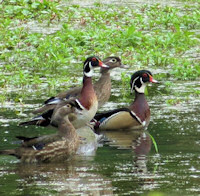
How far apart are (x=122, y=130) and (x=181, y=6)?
1315 cm

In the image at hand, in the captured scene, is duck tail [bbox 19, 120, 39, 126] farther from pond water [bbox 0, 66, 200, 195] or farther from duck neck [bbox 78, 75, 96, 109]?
duck neck [bbox 78, 75, 96, 109]

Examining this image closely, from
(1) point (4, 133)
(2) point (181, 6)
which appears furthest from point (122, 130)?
(2) point (181, 6)

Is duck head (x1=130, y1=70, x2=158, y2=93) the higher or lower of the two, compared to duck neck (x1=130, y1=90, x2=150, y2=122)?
higher

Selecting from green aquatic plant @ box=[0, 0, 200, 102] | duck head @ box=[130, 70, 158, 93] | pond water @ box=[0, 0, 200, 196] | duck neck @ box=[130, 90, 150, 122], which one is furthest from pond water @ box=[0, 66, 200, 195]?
green aquatic plant @ box=[0, 0, 200, 102]

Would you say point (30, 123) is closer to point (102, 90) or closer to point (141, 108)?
point (141, 108)

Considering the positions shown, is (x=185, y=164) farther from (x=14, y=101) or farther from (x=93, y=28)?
(x=93, y=28)

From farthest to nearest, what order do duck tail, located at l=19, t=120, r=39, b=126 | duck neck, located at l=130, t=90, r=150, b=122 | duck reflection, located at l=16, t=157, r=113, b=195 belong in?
duck neck, located at l=130, t=90, r=150, b=122, duck tail, located at l=19, t=120, r=39, b=126, duck reflection, located at l=16, t=157, r=113, b=195

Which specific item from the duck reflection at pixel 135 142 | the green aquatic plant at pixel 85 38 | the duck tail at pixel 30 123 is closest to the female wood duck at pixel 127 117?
the duck reflection at pixel 135 142

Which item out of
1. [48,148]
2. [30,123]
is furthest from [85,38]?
[48,148]

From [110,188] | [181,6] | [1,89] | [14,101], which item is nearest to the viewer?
[110,188]

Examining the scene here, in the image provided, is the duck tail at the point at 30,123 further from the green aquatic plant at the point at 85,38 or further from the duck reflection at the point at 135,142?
the green aquatic plant at the point at 85,38

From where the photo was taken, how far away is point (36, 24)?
21.9 metres

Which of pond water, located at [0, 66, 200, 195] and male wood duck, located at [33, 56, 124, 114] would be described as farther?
male wood duck, located at [33, 56, 124, 114]

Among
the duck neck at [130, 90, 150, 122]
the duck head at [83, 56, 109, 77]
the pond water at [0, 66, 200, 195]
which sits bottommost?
the pond water at [0, 66, 200, 195]
